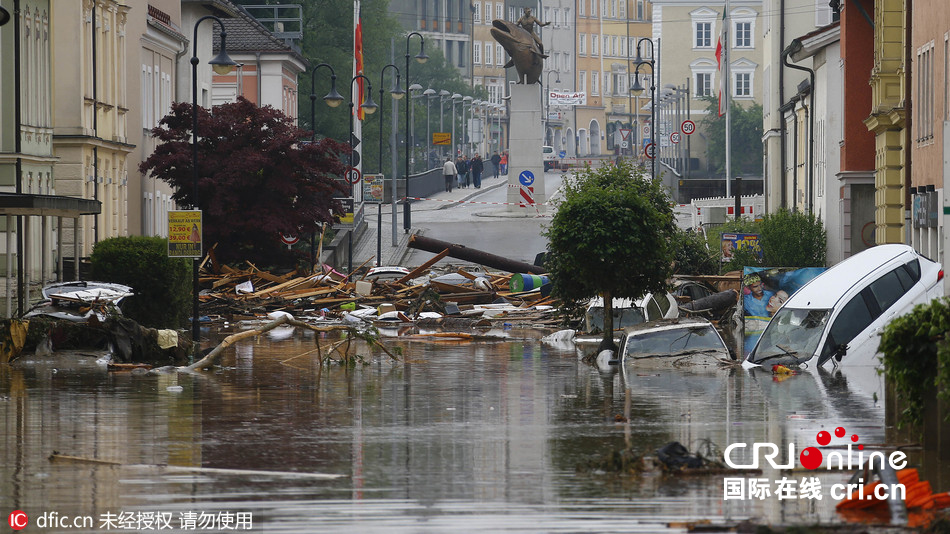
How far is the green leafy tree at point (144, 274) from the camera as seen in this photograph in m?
30.7

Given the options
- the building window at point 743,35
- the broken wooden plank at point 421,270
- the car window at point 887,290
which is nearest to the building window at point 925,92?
the car window at point 887,290

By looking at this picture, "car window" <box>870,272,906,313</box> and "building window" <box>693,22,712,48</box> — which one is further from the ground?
"building window" <box>693,22,712,48</box>

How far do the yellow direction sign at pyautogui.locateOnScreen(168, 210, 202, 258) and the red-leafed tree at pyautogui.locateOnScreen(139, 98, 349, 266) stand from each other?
1422cm

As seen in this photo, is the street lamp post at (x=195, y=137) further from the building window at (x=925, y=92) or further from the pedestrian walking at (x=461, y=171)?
the pedestrian walking at (x=461, y=171)

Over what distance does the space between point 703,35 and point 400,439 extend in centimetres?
12895

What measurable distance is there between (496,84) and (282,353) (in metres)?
159

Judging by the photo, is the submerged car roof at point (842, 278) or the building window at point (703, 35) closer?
the submerged car roof at point (842, 278)

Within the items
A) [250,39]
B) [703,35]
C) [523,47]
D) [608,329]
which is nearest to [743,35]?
[703,35]

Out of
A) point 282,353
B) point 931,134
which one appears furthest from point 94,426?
point 931,134

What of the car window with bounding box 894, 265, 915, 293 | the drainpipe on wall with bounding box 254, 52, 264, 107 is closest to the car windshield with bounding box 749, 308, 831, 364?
the car window with bounding box 894, 265, 915, 293

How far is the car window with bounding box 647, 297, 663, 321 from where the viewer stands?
35344mm

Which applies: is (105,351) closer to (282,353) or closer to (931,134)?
(282,353)

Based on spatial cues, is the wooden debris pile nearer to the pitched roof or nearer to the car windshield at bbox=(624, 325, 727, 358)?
the car windshield at bbox=(624, 325, 727, 358)

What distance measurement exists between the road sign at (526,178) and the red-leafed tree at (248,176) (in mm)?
22942
